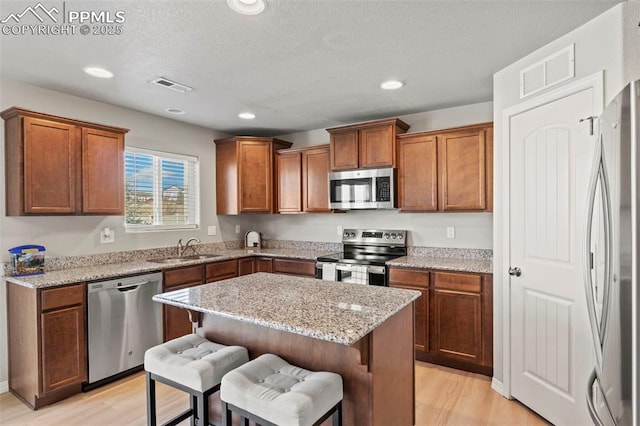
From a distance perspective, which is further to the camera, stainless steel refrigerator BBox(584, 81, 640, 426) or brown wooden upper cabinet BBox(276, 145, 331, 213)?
brown wooden upper cabinet BBox(276, 145, 331, 213)

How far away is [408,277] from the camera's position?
331 cm

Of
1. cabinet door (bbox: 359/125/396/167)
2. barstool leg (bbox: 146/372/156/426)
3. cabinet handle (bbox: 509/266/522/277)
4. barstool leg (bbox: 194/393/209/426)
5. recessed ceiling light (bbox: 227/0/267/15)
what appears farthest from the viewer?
cabinet door (bbox: 359/125/396/167)

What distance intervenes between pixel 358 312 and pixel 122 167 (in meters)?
2.78

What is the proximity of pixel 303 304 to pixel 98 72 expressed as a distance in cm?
240

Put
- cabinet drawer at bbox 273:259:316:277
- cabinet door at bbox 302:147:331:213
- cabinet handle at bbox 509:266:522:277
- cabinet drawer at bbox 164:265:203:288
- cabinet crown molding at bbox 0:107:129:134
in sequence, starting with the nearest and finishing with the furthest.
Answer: cabinet handle at bbox 509:266:522:277 < cabinet crown molding at bbox 0:107:129:134 < cabinet drawer at bbox 164:265:203:288 < cabinet drawer at bbox 273:259:316:277 < cabinet door at bbox 302:147:331:213

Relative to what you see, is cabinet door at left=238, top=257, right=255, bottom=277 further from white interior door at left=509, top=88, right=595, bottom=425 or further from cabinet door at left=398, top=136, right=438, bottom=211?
white interior door at left=509, top=88, right=595, bottom=425

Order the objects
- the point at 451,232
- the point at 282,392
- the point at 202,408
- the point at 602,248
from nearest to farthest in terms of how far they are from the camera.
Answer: the point at 602,248 < the point at 282,392 < the point at 202,408 < the point at 451,232

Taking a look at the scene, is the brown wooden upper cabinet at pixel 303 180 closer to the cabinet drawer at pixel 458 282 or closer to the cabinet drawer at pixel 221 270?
the cabinet drawer at pixel 221 270

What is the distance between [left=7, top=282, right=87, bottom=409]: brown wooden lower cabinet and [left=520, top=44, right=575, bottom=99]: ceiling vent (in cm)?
363

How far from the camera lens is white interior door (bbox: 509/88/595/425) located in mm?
2084

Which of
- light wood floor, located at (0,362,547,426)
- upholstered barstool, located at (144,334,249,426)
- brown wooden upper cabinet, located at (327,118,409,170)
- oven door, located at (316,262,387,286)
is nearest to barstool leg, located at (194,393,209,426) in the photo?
upholstered barstool, located at (144,334,249,426)

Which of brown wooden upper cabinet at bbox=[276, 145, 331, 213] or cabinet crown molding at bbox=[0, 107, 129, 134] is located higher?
cabinet crown molding at bbox=[0, 107, 129, 134]

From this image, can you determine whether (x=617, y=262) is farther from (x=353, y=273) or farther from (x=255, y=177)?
(x=255, y=177)

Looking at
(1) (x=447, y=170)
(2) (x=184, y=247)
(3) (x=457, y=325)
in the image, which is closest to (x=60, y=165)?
(2) (x=184, y=247)
